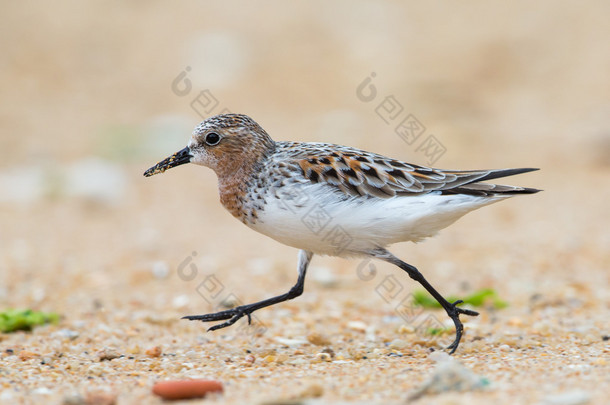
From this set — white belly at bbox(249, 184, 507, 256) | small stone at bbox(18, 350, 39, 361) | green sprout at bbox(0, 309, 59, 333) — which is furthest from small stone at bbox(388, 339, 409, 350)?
→ green sprout at bbox(0, 309, 59, 333)

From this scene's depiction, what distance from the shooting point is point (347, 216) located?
225 inches

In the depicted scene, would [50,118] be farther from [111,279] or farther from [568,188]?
[568,188]

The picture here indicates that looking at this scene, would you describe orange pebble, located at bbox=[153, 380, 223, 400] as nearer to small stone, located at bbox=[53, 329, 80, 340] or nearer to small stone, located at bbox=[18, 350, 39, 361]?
small stone, located at bbox=[18, 350, 39, 361]

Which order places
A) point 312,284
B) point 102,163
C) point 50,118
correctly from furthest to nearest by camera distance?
point 50,118 < point 102,163 < point 312,284

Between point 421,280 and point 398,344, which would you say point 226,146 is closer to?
point 421,280

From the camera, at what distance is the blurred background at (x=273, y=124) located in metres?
9.20

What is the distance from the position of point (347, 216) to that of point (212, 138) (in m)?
1.30

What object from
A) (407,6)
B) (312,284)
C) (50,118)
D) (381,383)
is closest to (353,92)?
(407,6)

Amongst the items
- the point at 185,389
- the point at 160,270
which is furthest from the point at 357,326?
the point at 160,270

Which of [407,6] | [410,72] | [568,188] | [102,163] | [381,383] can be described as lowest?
[381,383]

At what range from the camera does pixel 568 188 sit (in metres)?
13.1

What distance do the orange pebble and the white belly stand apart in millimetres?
1479

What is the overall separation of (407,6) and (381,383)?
711 inches

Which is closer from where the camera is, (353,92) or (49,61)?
(353,92)
